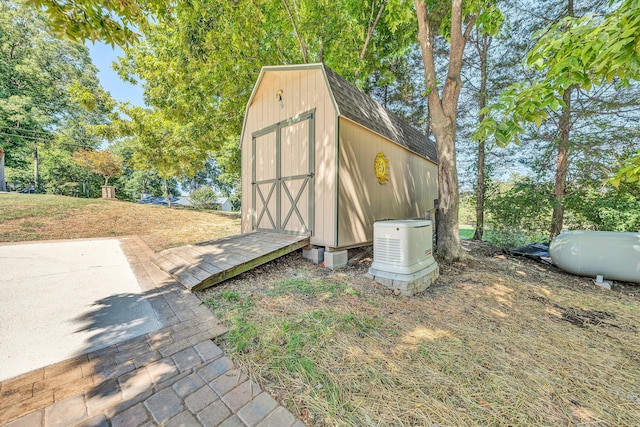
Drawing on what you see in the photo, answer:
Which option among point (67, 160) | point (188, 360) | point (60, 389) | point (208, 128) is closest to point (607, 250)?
point (188, 360)

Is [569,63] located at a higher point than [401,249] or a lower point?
higher

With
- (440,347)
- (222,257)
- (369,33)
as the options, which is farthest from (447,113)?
(222,257)

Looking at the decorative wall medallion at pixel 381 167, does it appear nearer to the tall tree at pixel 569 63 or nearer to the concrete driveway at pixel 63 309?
the tall tree at pixel 569 63

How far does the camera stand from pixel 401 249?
3.35 meters

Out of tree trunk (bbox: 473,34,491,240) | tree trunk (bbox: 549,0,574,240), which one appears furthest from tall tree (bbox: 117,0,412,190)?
tree trunk (bbox: 549,0,574,240)

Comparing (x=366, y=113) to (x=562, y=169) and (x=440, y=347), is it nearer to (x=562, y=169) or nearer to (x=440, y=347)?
(x=440, y=347)

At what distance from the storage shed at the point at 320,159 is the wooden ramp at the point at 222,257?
0.54m

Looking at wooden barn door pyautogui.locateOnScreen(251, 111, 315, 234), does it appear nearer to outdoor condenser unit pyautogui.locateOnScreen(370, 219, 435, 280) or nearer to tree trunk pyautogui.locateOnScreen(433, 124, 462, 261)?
outdoor condenser unit pyautogui.locateOnScreen(370, 219, 435, 280)

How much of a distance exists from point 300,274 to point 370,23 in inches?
324

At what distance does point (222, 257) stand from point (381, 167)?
12.4 ft

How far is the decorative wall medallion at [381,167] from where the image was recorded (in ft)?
16.9

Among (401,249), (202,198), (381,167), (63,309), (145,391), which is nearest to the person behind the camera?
(145,391)

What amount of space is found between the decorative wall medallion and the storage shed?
0.02 meters

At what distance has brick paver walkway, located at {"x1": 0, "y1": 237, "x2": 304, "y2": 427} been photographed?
1354 millimetres
